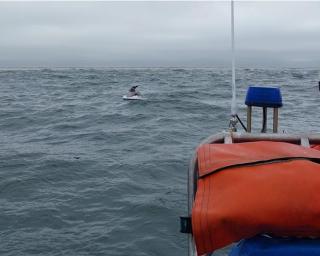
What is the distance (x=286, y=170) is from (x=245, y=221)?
37 centimetres

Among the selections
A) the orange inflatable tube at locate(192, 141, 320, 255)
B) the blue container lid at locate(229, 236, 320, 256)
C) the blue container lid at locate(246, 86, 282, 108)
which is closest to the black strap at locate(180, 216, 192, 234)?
the orange inflatable tube at locate(192, 141, 320, 255)

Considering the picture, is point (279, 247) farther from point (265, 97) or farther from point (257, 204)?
point (265, 97)

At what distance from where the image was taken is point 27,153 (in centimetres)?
1350

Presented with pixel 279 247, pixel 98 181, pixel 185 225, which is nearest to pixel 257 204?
pixel 279 247

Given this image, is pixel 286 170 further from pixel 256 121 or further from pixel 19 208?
pixel 256 121

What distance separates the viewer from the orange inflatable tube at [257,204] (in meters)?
2.06

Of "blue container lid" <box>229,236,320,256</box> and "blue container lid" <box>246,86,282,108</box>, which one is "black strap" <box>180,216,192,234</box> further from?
"blue container lid" <box>246,86,282,108</box>

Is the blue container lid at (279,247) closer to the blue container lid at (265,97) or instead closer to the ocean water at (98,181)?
the blue container lid at (265,97)

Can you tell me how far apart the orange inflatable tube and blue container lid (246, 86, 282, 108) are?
5.96ft

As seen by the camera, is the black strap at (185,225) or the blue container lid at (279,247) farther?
the black strap at (185,225)

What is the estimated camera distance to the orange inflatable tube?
2064 millimetres

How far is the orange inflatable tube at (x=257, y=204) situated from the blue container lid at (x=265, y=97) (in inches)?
71.6

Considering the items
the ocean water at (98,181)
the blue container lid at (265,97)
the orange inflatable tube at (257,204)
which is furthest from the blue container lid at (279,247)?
the ocean water at (98,181)

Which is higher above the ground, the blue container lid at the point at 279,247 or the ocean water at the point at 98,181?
the blue container lid at the point at 279,247
